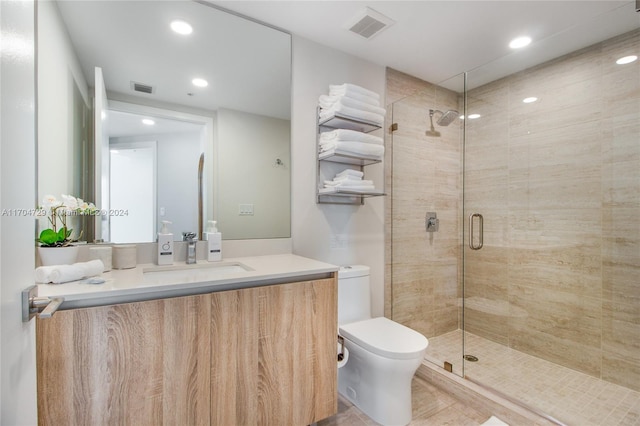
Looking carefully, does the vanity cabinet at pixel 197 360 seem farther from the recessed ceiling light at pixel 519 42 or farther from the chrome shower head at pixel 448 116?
the recessed ceiling light at pixel 519 42

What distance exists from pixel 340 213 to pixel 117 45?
63.4 inches

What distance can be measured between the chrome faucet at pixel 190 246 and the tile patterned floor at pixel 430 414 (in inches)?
Result: 44.0

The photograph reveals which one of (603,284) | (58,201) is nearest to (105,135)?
(58,201)

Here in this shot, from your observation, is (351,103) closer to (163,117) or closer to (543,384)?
(163,117)

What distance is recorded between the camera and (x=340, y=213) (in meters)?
2.24

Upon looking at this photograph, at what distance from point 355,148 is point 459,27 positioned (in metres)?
1.04

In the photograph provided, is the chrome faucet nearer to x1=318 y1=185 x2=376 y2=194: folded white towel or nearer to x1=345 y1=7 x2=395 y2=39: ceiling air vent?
x1=318 y1=185 x2=376 y2=194: folded white towel

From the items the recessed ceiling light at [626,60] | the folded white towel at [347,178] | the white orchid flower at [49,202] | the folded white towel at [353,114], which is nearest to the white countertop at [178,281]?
the white orchid flower at [49,202]

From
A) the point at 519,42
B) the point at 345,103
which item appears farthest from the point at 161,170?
the point at 519,42

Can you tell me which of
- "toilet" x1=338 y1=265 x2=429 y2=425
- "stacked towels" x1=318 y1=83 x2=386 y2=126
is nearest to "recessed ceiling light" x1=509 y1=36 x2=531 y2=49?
"stacked towels" x1=318 y1=83 x2=386 y2=126

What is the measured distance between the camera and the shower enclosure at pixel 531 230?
189cm

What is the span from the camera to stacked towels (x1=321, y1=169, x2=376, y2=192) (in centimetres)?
200

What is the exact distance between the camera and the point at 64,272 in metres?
1.12

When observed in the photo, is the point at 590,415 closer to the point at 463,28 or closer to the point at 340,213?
the point at 340,213
